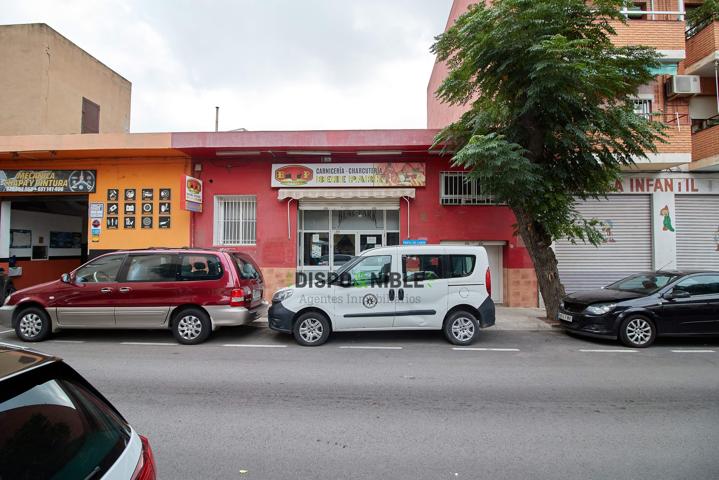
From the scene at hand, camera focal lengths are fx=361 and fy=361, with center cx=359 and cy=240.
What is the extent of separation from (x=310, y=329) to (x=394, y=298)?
1.71 meters

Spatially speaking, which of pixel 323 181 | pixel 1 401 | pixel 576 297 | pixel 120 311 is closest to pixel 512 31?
pixel 576 297

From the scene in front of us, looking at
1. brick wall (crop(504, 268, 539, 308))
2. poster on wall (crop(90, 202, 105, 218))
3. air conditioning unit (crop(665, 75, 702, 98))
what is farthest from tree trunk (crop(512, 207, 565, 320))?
poster on wall (crop(90, 202, 105, 218))

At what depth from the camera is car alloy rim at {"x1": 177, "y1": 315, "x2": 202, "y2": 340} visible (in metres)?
6.93

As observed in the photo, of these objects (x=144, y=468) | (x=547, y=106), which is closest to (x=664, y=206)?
(x=547, y=106)

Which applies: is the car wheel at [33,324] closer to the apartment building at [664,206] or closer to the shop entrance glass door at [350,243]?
the shop entrance glass door at [350,243]

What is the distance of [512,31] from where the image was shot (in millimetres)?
7172

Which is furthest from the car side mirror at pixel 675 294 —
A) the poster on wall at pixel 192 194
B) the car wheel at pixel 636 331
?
the poster on wall at pixel 192 194

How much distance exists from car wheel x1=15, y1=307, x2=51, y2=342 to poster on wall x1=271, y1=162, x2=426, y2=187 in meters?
6.53

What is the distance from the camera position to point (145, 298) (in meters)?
6.97

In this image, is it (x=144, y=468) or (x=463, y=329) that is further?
(x=463, y=329)

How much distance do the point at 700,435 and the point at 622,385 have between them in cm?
136

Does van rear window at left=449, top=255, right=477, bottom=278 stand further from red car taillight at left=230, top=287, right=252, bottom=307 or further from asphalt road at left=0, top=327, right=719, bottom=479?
red car taillight at left=230, top=287, right=252, bottom=307

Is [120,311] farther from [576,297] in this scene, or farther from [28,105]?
[28,105]

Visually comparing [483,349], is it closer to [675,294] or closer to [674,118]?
[675,294]
